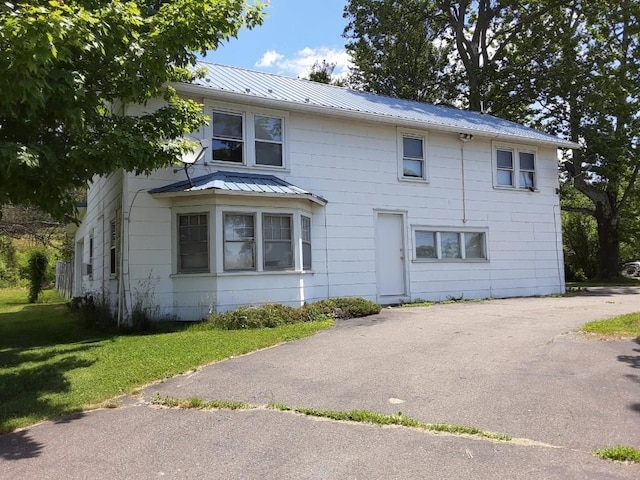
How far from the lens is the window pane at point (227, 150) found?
12711 millimetres

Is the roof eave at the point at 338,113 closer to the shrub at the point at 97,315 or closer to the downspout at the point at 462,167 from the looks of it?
the downspout at the point at 462,167

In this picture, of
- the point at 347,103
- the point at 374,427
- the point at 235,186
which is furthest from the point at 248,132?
the point at 374,427

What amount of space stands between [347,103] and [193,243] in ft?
20.2

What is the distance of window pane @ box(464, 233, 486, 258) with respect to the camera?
1641 centimetres

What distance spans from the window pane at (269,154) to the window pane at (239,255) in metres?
2.35

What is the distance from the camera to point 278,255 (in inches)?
491

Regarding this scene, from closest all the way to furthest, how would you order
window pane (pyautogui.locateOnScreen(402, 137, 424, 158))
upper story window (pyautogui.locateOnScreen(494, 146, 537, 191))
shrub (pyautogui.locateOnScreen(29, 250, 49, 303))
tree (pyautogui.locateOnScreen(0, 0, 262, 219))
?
tree (pyautogui.locateOnScreen(0, 0, 262, 219)) < window pane (pyautogui.locateOnScreen(402, 137, 424, 158)) < upper story window (pyautogui.locateOnScreen(494, 146, 537, 191)) < shrub (pyautogui.locateOnScreen(29, 250, 49, 303))

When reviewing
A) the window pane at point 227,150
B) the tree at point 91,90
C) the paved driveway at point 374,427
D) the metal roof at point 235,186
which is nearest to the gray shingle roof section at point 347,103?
the window pane at point 227,150

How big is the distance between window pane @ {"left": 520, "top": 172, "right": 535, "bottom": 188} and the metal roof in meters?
8.16

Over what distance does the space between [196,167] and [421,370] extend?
7686 millimetres

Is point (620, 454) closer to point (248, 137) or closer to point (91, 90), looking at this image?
point (91, 90)

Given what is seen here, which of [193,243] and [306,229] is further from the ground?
[306,229]

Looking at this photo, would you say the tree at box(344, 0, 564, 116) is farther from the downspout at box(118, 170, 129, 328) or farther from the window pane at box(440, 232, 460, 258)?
the downspout at box(118, 170, 129, 328)

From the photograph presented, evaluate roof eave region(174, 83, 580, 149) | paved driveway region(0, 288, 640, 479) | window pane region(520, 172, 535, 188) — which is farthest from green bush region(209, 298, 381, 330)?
window pane region(520, 172, 535, 188)
